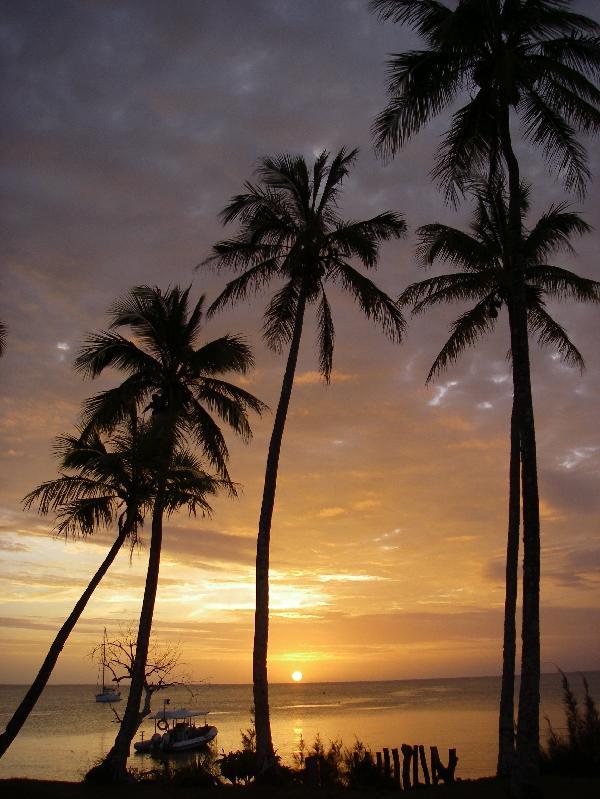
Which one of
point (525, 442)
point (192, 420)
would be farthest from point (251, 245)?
point (525, 442)

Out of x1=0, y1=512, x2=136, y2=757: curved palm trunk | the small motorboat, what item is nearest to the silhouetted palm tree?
x1=0, y1=512, x2=136, y2=757: curved palm trunk

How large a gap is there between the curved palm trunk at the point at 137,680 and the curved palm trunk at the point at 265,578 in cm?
425

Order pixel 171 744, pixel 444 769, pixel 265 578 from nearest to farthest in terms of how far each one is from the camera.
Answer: pixel 444 769 → pixel 265 578 → pixel 171 744

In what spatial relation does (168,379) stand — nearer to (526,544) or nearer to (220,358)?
(220,358)

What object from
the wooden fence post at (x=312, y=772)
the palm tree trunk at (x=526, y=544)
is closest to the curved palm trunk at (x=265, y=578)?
the wooden fence post at (x=312, y=772)

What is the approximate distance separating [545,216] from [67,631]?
17.8 metres

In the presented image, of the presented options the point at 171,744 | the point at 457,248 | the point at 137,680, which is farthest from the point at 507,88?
the point at 171,744

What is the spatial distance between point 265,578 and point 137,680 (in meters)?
6.03

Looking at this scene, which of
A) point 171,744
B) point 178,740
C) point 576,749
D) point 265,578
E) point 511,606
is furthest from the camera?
point 178,740

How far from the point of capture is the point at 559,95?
1558 cm

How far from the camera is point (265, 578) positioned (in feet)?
59.4

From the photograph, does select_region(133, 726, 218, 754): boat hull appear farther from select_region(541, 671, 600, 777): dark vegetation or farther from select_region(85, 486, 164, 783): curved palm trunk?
select_region(541, 671, 600, 777): dark vegetation

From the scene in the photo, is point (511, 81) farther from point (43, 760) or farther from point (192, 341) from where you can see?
point (43, 760)

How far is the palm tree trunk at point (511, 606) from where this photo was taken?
17.3 metres
